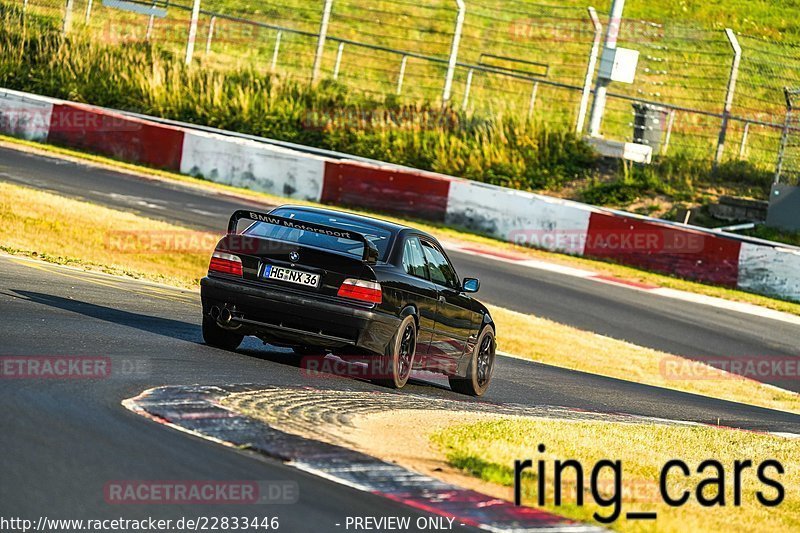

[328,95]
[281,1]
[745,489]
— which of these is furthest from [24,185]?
[281,1]

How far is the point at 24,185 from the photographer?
19.3 m

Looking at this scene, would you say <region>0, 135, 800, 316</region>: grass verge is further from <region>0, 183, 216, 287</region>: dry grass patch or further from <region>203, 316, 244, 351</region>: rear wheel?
<region>203, 316, 244, 351</region>: rear wheel

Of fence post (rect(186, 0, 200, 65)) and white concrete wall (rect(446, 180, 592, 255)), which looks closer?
white concrete wall (rect(446, 180, 592, 255))

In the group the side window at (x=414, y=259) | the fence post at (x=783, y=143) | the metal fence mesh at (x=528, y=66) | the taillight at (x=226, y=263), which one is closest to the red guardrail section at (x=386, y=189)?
the metal fence mesh at (x=528, y=66)

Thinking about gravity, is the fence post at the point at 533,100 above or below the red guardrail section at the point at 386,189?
above

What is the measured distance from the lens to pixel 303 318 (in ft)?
30.3

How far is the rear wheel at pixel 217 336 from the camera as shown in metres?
9.96

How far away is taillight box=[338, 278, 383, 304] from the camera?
364 inches

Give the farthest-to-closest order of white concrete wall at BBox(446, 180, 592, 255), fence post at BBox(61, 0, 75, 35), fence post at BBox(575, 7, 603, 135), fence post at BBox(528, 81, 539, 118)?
fence post at BBox(61, 0, 75, 35) → fence post at BBox(528, 81, 539, 118) → fence post at BBox(575, 7, 603, 135) → white concrete wall at BBox(446, 180, 592, 255)

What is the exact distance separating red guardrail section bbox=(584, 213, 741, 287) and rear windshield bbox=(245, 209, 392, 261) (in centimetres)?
1212

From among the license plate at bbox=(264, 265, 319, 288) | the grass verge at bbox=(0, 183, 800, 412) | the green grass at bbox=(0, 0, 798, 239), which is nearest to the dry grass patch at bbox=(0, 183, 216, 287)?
the grass verge at bbox=(0, 183, 800, 412)

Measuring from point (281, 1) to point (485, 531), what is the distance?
38.2m

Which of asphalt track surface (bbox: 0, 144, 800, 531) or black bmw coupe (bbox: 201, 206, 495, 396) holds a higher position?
black bmw coupe (bbox: 201, 206, 495, 396)

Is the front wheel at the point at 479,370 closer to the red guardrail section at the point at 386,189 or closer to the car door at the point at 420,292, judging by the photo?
the car door at the point at 420,292
